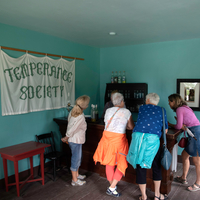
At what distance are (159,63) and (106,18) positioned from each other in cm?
207

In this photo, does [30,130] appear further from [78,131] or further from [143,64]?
[143,64]

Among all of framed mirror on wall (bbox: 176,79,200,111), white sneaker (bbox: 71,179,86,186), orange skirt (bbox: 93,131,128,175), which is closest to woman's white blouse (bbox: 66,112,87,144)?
orange skirt (bbox: 93,131,128,175)

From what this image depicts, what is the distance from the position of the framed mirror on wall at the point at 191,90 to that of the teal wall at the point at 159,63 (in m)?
0.11

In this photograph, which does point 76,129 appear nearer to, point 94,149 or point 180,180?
point 94,149

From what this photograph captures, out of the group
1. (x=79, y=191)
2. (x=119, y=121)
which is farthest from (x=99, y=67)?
(x=79, y=191)

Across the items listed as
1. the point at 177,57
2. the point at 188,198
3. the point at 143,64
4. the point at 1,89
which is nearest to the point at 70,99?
the point at 1,89

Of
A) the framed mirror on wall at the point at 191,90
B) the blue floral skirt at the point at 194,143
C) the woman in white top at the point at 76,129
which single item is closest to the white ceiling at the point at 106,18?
the framed mirror on wall at the point at 191,90

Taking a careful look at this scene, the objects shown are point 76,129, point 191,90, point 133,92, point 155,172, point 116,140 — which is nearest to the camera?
point 155,172

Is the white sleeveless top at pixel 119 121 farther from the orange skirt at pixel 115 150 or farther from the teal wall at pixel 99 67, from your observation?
the teal wall at pixel 99 67

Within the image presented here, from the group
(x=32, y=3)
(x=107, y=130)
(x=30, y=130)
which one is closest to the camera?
(x=32, y=3)

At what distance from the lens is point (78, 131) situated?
9.97 ft

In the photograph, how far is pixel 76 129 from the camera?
299 cm

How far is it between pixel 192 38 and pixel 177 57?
0.47 m

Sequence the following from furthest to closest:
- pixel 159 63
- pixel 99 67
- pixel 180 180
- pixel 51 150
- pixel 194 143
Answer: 1. pixel 99 67
2. pixel 159 63
3. pixel 51 150
4. pixel 180 180
5. pixel 194 143
